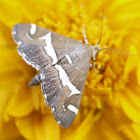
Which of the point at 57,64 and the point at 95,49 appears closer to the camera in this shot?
the point at 57,64

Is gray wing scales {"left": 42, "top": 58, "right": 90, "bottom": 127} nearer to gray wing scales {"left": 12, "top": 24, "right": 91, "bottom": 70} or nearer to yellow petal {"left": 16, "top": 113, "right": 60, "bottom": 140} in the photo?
gray wing scales {"left": 12, "top": 24, "right": 91, "bottom": 70}

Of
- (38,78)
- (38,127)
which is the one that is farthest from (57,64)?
(38,127)

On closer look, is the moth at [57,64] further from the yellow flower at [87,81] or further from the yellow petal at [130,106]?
the yellow petal at [130,106]

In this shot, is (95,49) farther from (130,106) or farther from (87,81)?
(130,106)

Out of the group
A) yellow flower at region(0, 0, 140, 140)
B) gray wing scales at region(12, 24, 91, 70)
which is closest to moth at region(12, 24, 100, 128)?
gray wing scales at region(12, 24, 91, 70)

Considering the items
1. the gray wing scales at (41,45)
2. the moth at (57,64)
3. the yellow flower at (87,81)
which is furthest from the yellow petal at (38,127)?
the gray wing scales at (41,45)

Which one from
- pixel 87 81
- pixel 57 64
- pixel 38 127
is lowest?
pixel 38 127

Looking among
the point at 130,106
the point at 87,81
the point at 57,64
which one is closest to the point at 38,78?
the point at 57,64

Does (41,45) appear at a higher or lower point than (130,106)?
higher
